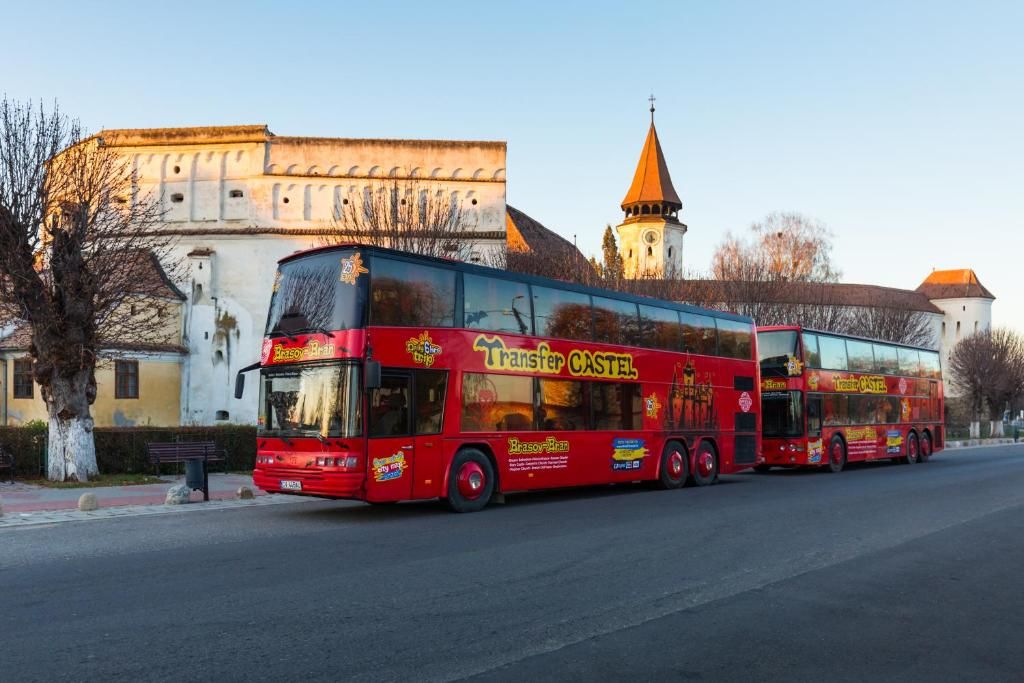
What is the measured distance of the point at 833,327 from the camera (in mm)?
45938

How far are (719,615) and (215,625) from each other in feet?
13.2

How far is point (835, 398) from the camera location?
25.7m

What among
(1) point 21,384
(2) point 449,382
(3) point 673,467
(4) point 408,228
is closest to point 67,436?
(2) point 449,382

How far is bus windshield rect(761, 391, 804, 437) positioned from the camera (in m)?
24.3

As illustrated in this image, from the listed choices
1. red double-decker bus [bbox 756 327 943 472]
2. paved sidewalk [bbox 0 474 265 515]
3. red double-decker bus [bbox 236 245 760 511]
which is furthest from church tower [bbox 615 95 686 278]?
paved sidewalk [bbox 0 474 265 515]

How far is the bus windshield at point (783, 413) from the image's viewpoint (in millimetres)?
24344

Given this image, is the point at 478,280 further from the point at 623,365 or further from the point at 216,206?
the point at 216,206

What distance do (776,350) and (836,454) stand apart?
3887 mm

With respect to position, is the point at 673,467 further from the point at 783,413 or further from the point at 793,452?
the point at 783,413

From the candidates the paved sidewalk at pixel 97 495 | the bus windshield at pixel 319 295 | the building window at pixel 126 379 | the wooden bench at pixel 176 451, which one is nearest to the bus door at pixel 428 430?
the bus windshield at pixel 319 295

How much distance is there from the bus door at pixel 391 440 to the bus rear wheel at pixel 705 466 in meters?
8.66

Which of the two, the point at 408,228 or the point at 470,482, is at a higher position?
the point at 408,228

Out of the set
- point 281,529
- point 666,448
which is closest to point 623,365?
point 666,448

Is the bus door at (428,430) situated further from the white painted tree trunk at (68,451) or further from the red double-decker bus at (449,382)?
the white painted tree trunk at (68,451)
